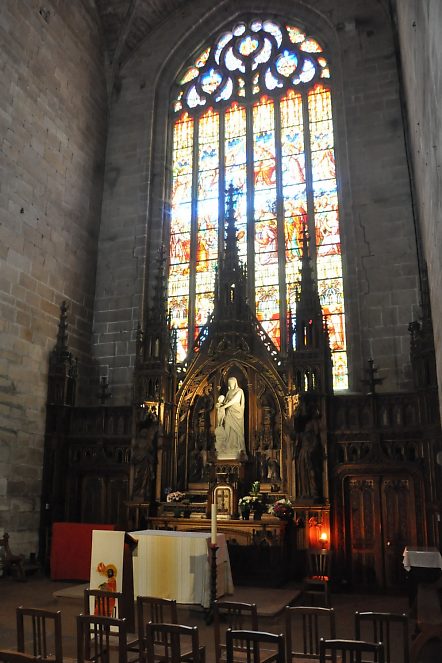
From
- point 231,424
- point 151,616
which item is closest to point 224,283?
point 231,424

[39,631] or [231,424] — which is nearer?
[39,631]

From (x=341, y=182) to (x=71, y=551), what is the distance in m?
10.6

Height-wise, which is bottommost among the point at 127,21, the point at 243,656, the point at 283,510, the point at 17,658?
the point at 243,656

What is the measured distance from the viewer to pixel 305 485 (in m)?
11.7

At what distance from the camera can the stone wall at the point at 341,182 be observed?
1401 centimetres

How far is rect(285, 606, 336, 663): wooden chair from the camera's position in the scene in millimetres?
4652

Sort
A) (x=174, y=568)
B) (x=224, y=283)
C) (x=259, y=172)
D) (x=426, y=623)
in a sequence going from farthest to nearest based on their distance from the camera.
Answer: (x=259, y=172), (x=224, y=283), (x=174, y=568), (x=426, y=623)

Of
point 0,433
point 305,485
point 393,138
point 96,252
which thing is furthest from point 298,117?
point 0,433

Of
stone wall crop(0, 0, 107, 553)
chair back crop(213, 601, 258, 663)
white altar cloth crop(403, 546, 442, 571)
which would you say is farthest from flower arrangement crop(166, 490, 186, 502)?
chair back crop(213, 601, 258, 663)

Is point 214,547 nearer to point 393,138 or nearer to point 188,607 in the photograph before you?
point 188,607

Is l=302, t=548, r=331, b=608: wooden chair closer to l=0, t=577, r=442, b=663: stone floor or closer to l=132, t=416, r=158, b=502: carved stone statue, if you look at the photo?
l=0, t=577, r=442, b=663: stone floor

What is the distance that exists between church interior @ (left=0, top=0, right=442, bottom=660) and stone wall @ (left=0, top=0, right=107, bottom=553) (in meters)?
0.06

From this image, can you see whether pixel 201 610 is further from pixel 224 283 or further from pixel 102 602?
pixel 224 283

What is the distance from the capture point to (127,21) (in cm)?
1794
